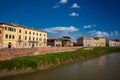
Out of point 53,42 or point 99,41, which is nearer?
point 53,42

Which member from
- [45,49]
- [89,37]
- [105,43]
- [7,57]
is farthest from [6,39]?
[105,43]

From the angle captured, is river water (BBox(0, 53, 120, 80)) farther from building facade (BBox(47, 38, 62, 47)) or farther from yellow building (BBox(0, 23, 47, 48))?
building facade (BBox(47, 38, 62, 47))

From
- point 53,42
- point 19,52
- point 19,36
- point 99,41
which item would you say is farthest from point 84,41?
point 19,52

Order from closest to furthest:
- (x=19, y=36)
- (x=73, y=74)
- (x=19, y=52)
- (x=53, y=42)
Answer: (x=73, y=74), (x=19, y=52), (x=19, y=36), (x=53, y=42)

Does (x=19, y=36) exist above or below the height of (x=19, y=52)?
above

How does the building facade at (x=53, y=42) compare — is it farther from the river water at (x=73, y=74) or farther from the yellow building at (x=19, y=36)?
the river water at (x=73, y=74)

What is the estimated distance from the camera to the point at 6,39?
4231 centimetres

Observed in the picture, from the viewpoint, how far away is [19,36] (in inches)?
1881

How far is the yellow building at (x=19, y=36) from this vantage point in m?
41.5

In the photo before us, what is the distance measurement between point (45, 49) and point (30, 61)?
41.2 feet

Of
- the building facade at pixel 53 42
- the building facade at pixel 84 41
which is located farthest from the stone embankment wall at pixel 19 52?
the building facade at pixel 84 41

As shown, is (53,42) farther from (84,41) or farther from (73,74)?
(73,74)

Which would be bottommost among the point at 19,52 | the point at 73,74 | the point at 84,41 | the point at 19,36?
the point at 73,74

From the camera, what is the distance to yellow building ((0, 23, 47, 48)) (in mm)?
41531
